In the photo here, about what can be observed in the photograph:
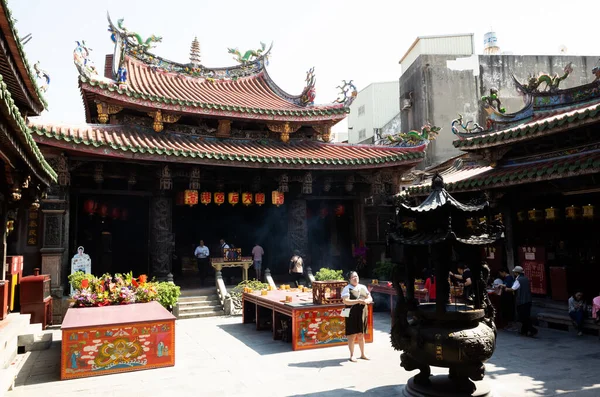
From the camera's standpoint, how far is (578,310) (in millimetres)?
9070

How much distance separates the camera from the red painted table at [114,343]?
21.5 ft

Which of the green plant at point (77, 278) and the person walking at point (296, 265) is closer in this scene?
the green plant at point (77, 278)

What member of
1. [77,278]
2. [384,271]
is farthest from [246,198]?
[77,278]

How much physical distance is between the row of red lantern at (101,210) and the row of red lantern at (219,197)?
1848 millimetres

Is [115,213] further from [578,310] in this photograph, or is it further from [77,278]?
[578,310]

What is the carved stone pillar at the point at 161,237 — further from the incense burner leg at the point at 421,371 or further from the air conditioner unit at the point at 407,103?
the air conditioner unit at the point at 407,103

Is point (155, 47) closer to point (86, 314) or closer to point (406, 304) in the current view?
point (86, 314)

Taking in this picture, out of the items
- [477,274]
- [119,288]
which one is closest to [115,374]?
[119,288]

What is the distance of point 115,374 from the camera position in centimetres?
671

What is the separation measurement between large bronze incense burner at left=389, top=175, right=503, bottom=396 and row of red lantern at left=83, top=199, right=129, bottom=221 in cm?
1039

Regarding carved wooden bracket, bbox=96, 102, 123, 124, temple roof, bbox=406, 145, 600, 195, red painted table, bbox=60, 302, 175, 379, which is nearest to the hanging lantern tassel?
carved wooden bracket, bbox=96, 102, 123, 124

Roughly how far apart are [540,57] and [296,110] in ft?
51.5

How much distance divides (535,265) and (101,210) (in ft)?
41.5

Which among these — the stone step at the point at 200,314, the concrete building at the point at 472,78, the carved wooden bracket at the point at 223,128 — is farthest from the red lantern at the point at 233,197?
the concrete building at the point at 472,78
